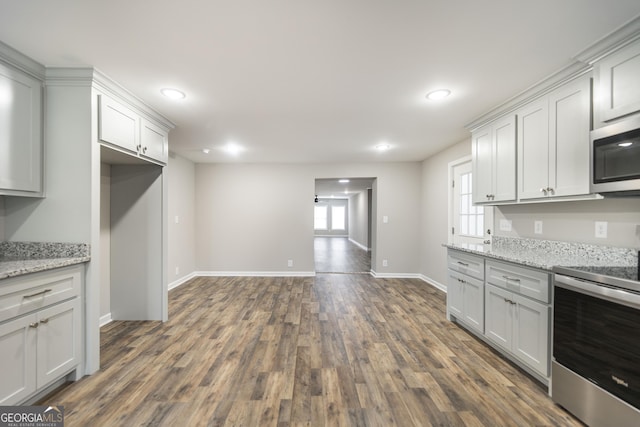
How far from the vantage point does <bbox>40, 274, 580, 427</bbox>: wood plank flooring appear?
68.8 inches

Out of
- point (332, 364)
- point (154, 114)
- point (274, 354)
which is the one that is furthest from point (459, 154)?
point (154, 114)

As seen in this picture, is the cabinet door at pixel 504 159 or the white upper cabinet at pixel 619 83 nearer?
the white upper cabinet at pixel 619 83

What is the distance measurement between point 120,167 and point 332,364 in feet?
10.5

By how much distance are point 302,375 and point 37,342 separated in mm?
1821

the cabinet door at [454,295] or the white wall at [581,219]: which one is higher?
the white wall at [581,219]

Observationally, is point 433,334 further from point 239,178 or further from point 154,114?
point 239,178

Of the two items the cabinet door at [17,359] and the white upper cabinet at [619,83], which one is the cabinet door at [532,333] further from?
the cabinet door at [17,359]

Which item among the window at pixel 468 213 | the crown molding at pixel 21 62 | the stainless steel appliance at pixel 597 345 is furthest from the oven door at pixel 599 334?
the crown molding at pixel 21 62

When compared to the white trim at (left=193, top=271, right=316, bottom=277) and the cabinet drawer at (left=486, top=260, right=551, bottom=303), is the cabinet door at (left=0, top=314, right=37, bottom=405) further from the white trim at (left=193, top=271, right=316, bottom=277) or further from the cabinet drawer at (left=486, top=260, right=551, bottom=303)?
the white trim at (left=193, top=271, right=316, bottom=277)

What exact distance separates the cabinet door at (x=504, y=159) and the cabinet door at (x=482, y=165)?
0.07m

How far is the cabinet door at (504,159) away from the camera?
2648 mm

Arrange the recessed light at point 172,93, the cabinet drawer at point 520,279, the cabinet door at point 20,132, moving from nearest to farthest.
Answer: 1. the cabinet door at point 20,132
2. the cabinet drawer at point 520,279
3. the recessed light at point 172,93

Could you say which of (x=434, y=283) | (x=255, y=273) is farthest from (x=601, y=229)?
(x=255, y=273)

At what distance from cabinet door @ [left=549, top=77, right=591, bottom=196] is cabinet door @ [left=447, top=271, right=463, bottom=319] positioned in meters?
1.32
